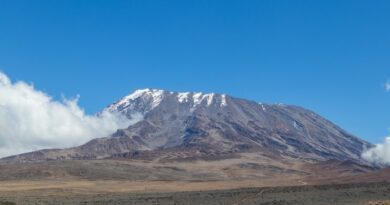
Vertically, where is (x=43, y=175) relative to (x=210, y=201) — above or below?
above

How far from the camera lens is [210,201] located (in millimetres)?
82375

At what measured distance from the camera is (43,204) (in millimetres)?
78625

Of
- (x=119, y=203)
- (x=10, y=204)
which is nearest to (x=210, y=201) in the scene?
(x=119, y=203)

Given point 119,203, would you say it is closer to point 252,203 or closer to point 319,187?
point 252,203

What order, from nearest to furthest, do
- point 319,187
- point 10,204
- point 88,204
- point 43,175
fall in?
point 10,204, point 88,204, point 319,187, point 43,175

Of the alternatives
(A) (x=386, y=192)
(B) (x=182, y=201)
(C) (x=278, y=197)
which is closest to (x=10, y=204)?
(B) (x=182, y=201)

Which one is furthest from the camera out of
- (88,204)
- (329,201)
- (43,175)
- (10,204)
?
(43,175)

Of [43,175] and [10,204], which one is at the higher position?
[43,175]

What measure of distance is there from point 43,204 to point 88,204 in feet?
19.2

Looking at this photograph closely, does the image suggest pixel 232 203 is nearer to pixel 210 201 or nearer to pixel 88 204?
pixel 210 201

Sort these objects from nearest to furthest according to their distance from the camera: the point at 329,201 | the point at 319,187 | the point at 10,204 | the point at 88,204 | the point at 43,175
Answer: the point at 10,204, the point at 329,201, the point at 88,204, the point at 319,187, the point at 43,175

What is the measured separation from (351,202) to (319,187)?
24.7 meters

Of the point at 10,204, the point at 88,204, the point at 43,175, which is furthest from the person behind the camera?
the point at 43,175

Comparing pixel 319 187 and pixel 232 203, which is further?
pixel 319 187
